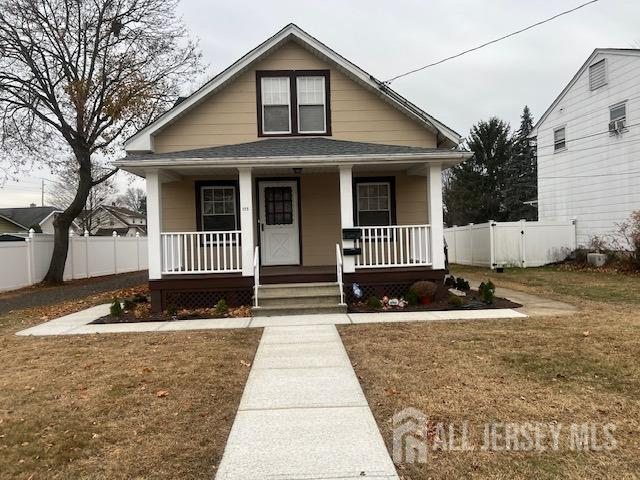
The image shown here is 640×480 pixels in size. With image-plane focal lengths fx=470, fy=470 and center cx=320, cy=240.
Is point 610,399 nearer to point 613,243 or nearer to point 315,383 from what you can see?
point 315,383

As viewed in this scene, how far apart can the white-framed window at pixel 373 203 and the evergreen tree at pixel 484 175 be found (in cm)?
2818

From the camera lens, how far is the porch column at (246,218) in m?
9.94

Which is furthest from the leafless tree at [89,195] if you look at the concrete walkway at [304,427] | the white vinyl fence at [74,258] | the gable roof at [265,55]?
the concrete walkway at [304,427]

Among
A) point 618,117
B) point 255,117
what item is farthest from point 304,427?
point 618,117

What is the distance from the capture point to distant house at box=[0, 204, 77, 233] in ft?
129

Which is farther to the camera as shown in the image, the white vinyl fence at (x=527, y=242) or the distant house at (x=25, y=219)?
the distant house at (x=25, y=219)

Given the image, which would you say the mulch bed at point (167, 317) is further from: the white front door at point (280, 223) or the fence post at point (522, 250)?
the fence post at point (522, 250)

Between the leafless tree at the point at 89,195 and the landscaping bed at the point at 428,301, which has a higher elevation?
the leafless tree at the point at 89,195

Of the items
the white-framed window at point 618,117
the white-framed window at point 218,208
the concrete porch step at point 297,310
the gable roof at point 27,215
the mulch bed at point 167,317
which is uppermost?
the white-framed window at point 618,117

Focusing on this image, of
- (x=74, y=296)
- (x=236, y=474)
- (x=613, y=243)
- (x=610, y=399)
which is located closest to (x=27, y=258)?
(x=74, y=296)

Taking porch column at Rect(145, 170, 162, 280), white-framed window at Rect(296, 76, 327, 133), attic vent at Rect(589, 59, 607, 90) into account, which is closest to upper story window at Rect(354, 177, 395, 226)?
white-framed window at Rect(296, 76, 327, 133)

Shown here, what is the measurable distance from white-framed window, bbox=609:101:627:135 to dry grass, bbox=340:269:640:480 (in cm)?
1152

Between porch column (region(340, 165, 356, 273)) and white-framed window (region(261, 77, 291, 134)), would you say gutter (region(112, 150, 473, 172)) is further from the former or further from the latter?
white-framed window (region(261, 77, 291, 134))

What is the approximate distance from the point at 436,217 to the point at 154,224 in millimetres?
6002
